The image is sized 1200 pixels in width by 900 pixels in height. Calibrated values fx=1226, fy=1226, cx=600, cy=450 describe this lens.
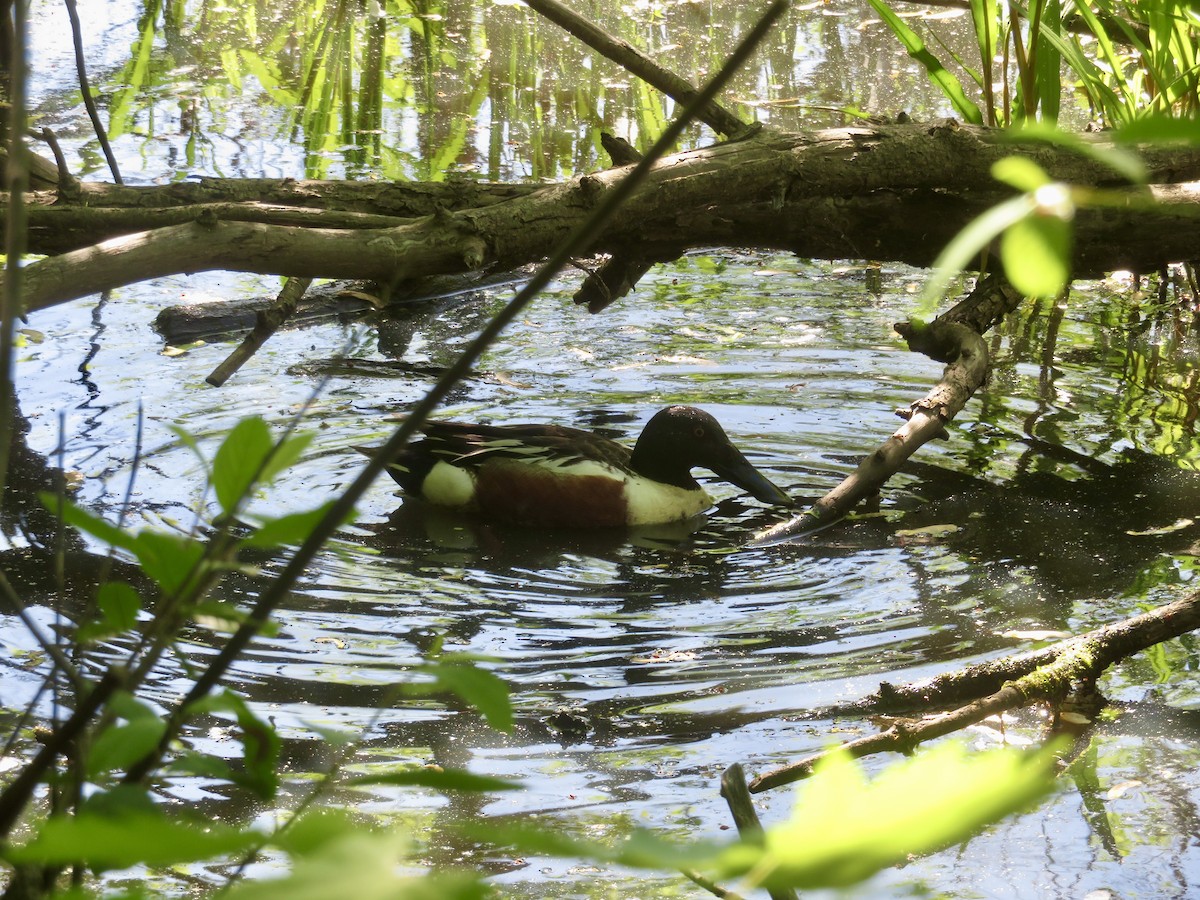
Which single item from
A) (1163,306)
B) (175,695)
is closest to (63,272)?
(175,695)

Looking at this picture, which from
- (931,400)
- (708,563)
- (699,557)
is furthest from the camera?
(699,557)

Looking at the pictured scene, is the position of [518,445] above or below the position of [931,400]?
below

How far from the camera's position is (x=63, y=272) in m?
3.15

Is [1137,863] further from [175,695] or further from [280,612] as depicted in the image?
[280,612]

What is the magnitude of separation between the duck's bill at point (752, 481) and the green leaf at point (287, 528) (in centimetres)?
459

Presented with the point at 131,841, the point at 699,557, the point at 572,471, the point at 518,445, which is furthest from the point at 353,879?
the point at 518,445

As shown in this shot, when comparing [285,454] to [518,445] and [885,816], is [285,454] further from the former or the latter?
[518,445]

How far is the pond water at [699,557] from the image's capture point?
280 cm

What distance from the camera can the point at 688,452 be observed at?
18.2 feet

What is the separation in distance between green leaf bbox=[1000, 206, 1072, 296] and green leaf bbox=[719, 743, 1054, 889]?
0.21 m

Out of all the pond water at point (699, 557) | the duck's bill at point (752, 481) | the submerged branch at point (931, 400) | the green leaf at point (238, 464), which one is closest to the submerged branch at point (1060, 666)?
the pond water at point (699, 557)

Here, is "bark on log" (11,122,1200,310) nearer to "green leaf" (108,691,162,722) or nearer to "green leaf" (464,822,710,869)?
"green leaf" (108,691,162,722)

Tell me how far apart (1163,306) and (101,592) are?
24.0 feet

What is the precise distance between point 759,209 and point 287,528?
4.42 meters
